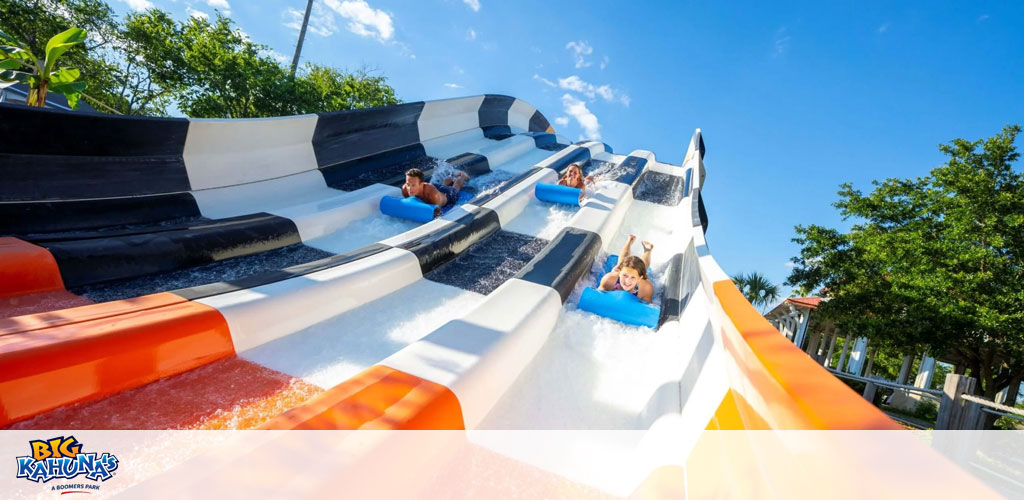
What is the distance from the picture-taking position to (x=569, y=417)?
1.60 meters

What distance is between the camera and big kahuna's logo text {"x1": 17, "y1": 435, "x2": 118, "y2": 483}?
106cm

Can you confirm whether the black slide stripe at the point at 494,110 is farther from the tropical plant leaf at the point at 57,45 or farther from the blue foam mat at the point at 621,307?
the blue foam mat at the point at 621,307

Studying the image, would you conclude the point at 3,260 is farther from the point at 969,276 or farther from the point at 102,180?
the point at 969,276

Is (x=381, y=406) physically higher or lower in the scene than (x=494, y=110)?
lower

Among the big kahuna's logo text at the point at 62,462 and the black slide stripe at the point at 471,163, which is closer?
the big kahuna's logo text at the point at 62,462

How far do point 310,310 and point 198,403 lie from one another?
0.64 meters

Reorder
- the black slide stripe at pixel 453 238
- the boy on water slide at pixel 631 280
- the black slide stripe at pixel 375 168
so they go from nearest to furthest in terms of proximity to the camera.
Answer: the boy on water slide at pixel 631 280
the black slide stripe at pixel 453 238
the black slide stripe at pixel 375 168

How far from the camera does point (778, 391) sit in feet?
2.87

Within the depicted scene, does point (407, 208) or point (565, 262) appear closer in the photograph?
point (565, 262)

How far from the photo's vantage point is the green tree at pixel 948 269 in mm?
8445

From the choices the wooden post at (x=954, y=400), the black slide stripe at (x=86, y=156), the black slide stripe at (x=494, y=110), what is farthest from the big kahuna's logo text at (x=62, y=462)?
the black slide stripe at (x=494, y=110)

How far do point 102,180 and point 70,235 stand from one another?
63cm

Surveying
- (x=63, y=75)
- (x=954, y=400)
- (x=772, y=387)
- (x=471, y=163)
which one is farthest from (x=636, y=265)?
(x=63, y=75)

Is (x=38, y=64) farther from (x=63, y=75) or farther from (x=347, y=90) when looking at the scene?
(x=347, y=90)
